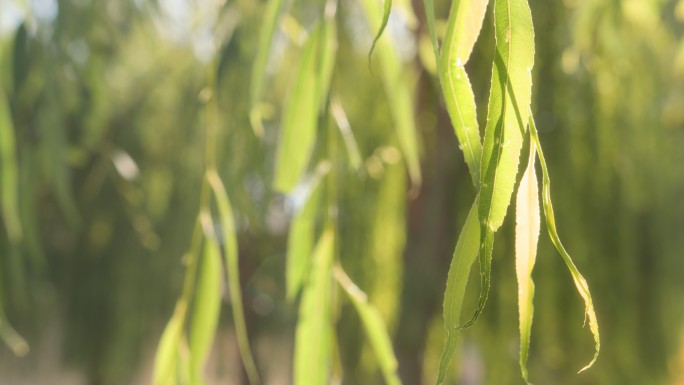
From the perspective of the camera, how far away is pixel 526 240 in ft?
1.17

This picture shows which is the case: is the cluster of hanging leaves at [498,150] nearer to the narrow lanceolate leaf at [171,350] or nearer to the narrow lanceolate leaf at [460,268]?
the narrow lanceolate leaf at [460,268]

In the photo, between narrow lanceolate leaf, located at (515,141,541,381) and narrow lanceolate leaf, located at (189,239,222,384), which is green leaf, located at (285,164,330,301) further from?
narrow lanceolate leaf, located at (515,141,541,381)

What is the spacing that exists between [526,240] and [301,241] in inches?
14.6

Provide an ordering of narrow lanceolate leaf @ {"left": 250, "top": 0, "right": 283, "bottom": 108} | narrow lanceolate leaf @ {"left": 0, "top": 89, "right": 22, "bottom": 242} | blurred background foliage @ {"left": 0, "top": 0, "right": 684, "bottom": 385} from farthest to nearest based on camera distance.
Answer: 1. blurred background foliage @ {"left": 0, "top": 0, "right": 684, "bottom": 385}
2. narrow lanceolate leaf @ {"left": 0, "top": 89, "right": 22, "bottom": 242}
3. narrow lanceolate leaf @ {"left": 250, "top": 0, "right": 283, "bottom": 108}

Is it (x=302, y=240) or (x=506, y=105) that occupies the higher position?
(x=506, y=105)

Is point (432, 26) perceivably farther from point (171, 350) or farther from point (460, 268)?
point (171, 350)

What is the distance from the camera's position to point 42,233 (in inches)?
110

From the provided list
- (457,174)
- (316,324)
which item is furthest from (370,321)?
(457,174)

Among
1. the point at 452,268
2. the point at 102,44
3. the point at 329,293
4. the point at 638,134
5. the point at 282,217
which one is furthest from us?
the point at 282,217

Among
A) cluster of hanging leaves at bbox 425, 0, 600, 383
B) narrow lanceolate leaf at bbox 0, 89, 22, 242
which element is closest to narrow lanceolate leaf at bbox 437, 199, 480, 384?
cluster of hanging leaves at bbox 425, 0, 600, 383

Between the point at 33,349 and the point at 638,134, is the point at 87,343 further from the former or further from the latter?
the point at 638,134

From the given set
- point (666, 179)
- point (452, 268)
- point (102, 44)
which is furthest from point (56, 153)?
point (666, 179)

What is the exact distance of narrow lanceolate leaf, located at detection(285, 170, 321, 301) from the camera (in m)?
0.70

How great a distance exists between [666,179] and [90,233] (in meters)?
1.72
